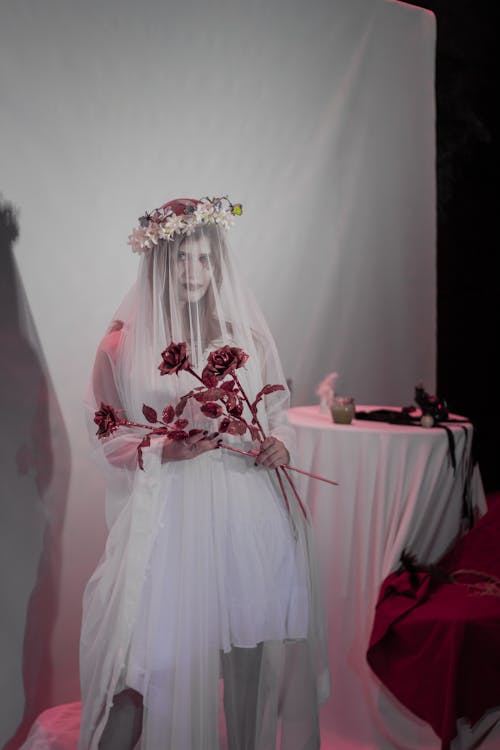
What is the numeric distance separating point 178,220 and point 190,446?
0.66 m

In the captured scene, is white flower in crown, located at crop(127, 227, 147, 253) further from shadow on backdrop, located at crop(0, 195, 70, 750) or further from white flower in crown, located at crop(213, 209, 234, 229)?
shadow on backdrop, located at crop(0, 195, 70, 750)

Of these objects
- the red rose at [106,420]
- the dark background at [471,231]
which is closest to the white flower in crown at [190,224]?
the red rose at [106,420]

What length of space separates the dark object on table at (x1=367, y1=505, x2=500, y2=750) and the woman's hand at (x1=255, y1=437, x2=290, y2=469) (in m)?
1.12

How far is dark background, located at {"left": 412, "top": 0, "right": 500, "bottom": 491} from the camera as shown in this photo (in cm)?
437

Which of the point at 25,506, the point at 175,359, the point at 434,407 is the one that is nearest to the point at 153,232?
the point at 175,359

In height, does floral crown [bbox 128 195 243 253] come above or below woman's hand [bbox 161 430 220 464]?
above

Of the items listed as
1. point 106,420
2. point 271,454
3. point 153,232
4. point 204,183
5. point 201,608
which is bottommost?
point 201,608

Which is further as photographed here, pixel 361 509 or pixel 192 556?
pixel 361 509

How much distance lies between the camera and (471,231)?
15.0 feet

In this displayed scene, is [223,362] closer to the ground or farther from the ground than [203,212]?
closer to the ground

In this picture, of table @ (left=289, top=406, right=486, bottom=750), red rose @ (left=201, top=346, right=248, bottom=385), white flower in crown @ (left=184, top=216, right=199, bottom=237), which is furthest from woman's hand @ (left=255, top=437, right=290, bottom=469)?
table @ (left=289, top=406, right=486, bottom=750)

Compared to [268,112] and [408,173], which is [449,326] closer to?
[408,173]

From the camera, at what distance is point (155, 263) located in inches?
77.4

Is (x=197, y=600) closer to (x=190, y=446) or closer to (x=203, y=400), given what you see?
(x=190, y=446)
